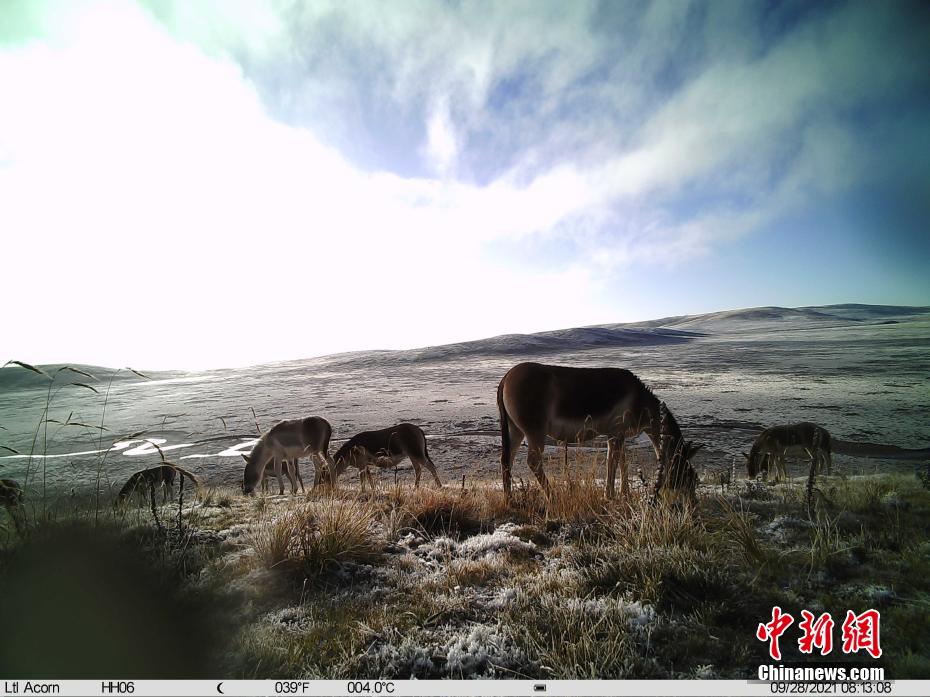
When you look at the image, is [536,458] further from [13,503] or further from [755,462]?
[13,503]

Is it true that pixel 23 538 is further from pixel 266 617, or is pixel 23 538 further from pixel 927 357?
pixel 927 357

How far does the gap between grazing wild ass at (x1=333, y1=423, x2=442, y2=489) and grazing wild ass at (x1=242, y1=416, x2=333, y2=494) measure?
1.84ft

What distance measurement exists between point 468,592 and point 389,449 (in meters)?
6.05

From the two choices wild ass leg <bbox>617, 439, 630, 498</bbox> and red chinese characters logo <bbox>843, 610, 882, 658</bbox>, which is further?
wild ass leg <bbox>617, 439, 630, 498</bbox>

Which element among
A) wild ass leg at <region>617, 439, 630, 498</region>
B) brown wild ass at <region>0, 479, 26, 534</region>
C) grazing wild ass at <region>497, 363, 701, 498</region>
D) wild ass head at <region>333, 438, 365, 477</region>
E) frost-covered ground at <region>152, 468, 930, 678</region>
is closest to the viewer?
frost-covered ground at <region>152, 468, 930, 678</region>

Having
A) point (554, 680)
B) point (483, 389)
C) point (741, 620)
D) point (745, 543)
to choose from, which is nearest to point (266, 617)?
point (554, 680)

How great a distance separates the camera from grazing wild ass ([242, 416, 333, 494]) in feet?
29.2

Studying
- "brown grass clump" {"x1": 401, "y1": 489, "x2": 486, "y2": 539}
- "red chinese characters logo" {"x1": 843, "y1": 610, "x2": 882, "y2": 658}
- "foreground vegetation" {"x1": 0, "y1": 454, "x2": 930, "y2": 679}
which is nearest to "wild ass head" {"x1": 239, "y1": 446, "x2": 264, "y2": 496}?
"foreground vegetation" {"x1": 0, "y1": 454, "x2": 930, "y2": 679}

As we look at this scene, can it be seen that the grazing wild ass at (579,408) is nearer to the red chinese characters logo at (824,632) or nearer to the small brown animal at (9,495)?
the red chinese characters logo at (824,632)

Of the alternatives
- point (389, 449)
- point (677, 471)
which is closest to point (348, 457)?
point (389, 449)

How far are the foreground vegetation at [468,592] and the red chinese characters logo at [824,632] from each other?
59 mm

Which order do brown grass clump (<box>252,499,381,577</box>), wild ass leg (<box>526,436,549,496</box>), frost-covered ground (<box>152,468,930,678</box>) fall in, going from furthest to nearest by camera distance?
wild ass leg (<box>526,436,549,496</box>), brown grass clump (<box>252,499,381,577</box>), frost-covered ground (<box>152,468,930,678</box>)

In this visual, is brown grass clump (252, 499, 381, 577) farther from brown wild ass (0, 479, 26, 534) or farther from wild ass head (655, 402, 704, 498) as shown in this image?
wild ass head (655, 402, 704, 498)

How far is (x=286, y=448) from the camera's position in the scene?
9.15 m
